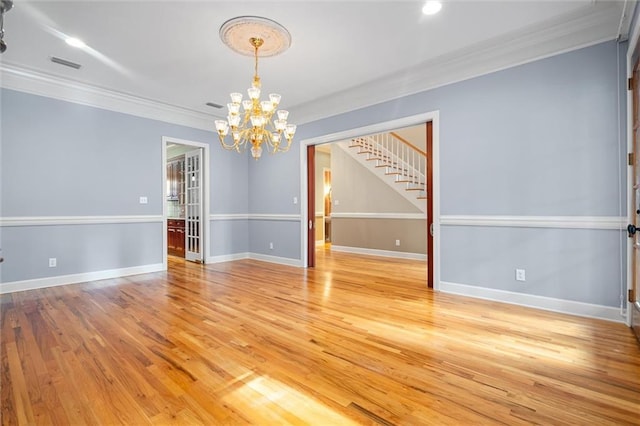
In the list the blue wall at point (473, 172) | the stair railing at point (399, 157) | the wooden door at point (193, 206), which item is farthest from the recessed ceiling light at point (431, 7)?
the wooden door at point (193, 206)

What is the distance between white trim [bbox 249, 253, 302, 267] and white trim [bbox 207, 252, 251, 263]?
0.39ft

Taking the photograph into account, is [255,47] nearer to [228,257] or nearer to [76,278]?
[76,278]

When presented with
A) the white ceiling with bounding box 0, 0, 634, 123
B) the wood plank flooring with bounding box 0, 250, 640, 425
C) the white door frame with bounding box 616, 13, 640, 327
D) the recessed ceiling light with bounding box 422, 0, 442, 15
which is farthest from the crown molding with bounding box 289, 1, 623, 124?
the wood plank flooring with bounding box 0, 250, 640, 425

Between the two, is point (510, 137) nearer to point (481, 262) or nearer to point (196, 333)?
point (481, 262)

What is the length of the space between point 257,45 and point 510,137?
297 centimetres

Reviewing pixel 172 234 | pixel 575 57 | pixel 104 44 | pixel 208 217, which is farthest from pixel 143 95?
pixel 575 57

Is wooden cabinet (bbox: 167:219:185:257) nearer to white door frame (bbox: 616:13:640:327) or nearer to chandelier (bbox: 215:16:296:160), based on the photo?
chandelier (bbox: 215:16:296:160)

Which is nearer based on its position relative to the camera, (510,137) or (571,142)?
(571,142)

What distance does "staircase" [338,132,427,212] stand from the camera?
675 centimetres

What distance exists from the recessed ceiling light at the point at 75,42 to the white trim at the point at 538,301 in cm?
504

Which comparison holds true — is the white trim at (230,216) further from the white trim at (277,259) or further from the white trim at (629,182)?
the white trim at (629,182)

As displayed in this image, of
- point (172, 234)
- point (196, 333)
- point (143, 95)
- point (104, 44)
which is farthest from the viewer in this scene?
point (172, 234)

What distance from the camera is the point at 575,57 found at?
10.1 feet

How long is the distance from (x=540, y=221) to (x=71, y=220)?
19.9 ft
